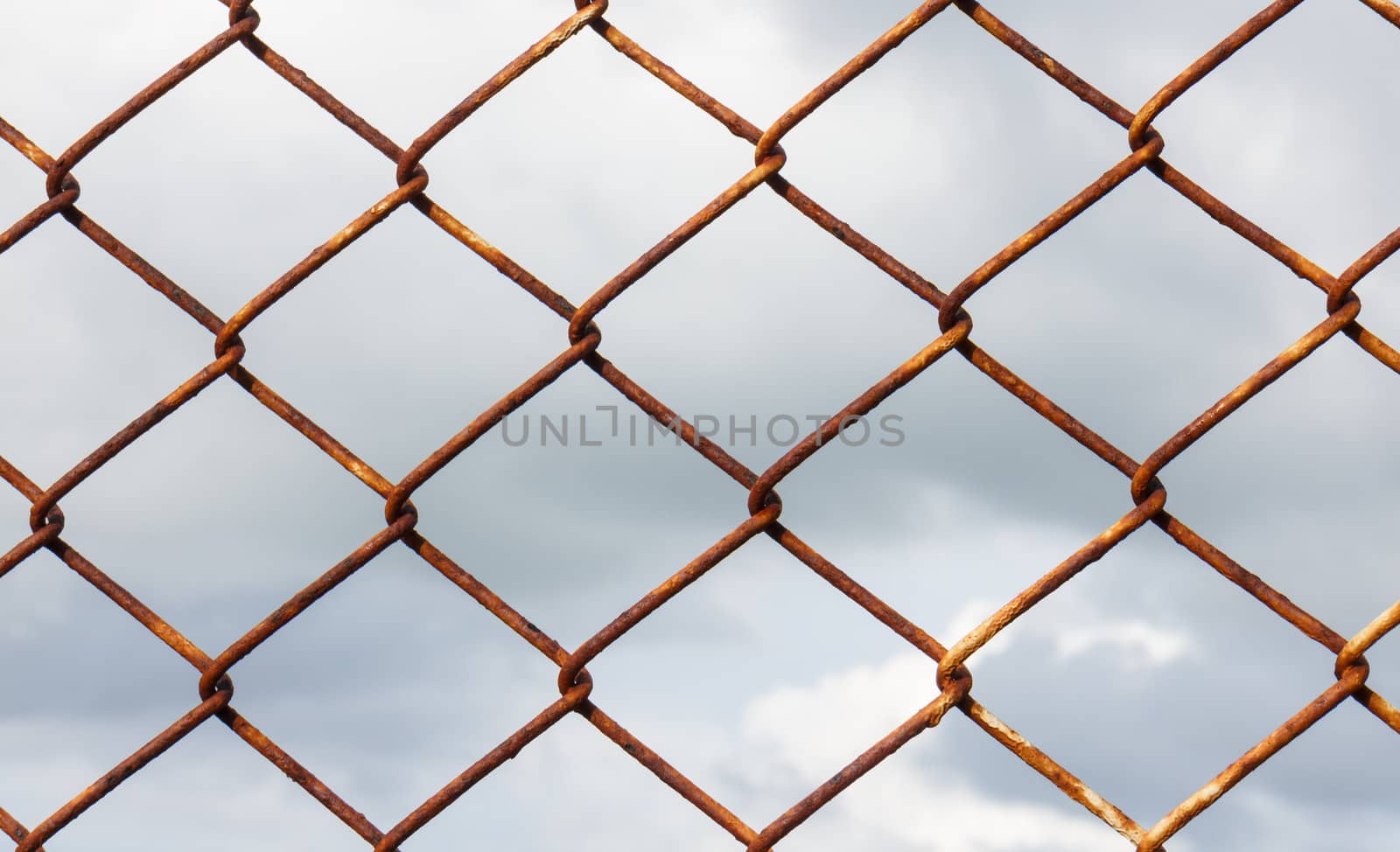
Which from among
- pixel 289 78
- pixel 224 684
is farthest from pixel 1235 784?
pixel 289 78

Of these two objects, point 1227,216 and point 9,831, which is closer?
point 1227,216

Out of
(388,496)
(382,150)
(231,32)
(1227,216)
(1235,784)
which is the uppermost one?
(231,32)

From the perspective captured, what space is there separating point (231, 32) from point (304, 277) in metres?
0.45

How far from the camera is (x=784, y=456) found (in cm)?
210

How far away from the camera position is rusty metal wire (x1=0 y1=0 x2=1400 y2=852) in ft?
6.84

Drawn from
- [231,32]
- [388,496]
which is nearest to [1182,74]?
[388,496]

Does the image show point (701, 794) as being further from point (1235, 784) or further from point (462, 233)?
point (462, 233)

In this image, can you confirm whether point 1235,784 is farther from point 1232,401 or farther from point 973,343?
point 973,343

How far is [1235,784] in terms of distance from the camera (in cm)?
206

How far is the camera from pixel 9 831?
7.58 ft

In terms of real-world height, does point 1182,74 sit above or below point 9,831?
above

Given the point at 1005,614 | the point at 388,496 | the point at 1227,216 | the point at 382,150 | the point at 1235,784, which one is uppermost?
the point at 382,150

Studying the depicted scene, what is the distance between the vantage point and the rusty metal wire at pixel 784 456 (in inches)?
82.1

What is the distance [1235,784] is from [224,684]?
162 centimetres
